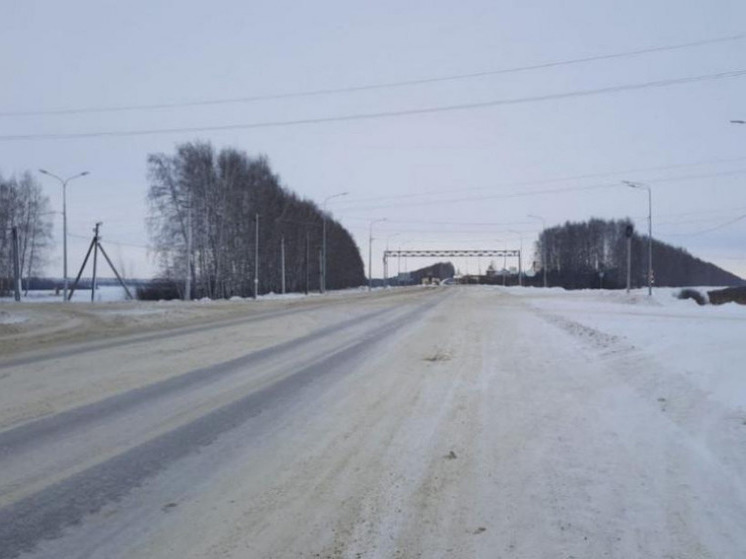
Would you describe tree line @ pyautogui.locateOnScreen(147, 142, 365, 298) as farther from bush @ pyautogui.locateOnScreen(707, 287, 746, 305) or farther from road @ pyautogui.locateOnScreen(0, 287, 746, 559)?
road @ pyautogui.locateOnScreen(0, 287, 746, 559)

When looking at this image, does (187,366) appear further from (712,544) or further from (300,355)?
(712,544)

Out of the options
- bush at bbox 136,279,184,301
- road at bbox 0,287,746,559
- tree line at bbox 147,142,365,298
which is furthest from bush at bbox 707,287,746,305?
road at bbox 0,287,746,559

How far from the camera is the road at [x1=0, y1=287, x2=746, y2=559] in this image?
4.86m

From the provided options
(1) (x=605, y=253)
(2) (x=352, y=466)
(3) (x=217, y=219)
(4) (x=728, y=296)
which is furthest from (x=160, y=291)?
(1) (x=605, y=253)

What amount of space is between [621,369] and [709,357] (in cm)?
220

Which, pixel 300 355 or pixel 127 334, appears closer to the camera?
pixel 300 355

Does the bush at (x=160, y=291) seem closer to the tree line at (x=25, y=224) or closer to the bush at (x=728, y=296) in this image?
the tree line at (x=25, y=224)

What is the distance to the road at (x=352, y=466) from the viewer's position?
4.86 meters

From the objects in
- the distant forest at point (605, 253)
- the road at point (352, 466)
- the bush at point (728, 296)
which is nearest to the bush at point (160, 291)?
the bush at point (728, 296)

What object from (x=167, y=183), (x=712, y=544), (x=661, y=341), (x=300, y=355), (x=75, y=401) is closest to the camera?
(x=712, y=544)

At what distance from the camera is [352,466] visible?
668cm

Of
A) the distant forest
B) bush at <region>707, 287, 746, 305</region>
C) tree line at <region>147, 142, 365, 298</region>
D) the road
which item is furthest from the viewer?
the distant forest

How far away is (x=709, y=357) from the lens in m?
14.3

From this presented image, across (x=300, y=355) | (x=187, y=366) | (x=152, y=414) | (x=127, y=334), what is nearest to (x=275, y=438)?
(x=152, y=414)
